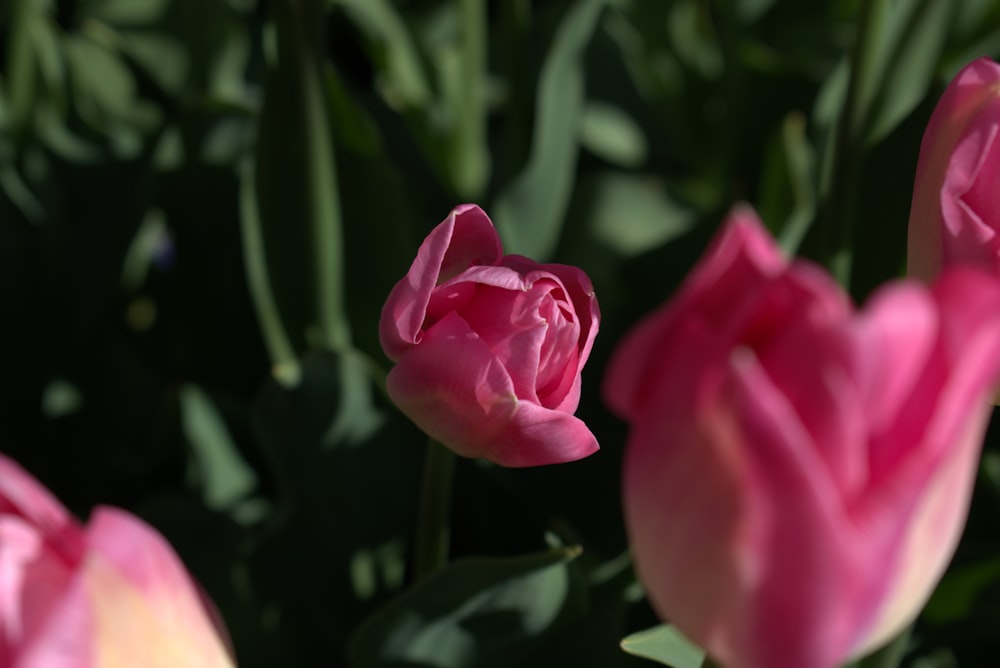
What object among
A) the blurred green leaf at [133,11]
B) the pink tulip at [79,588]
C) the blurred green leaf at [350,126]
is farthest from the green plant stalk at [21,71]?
the pink tulip at [79,588]

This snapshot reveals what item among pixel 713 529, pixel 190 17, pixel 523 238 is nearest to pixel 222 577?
pixel 523 238

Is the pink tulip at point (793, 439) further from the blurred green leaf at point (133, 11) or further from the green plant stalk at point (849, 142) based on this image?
the blurred green leaf at point (133, 11)

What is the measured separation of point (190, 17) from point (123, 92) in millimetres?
85

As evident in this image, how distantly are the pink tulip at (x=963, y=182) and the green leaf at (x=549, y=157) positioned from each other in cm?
38

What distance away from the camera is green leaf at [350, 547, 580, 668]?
44 centimetres

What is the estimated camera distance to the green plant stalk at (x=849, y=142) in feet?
1.84

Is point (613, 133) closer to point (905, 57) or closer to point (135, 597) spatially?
point (905, 57)

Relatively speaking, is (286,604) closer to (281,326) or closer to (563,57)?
(281,326)

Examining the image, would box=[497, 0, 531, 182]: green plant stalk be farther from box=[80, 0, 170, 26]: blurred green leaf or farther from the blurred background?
box=[80, 0, 170, 26]: blurred green leaf

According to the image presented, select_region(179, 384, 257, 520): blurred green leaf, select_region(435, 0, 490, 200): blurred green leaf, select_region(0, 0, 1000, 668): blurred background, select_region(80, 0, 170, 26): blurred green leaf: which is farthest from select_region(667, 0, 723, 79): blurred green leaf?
select_region(179, 384, 257, 520): blurred green leaf

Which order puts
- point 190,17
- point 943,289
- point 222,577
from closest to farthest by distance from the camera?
point 943,289 < point 222,577 < point 190,17

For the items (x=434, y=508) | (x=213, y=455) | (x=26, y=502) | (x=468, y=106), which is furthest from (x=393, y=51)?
(x=26, y=502)

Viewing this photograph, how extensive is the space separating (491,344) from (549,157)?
407 mm

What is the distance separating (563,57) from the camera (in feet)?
2.49
